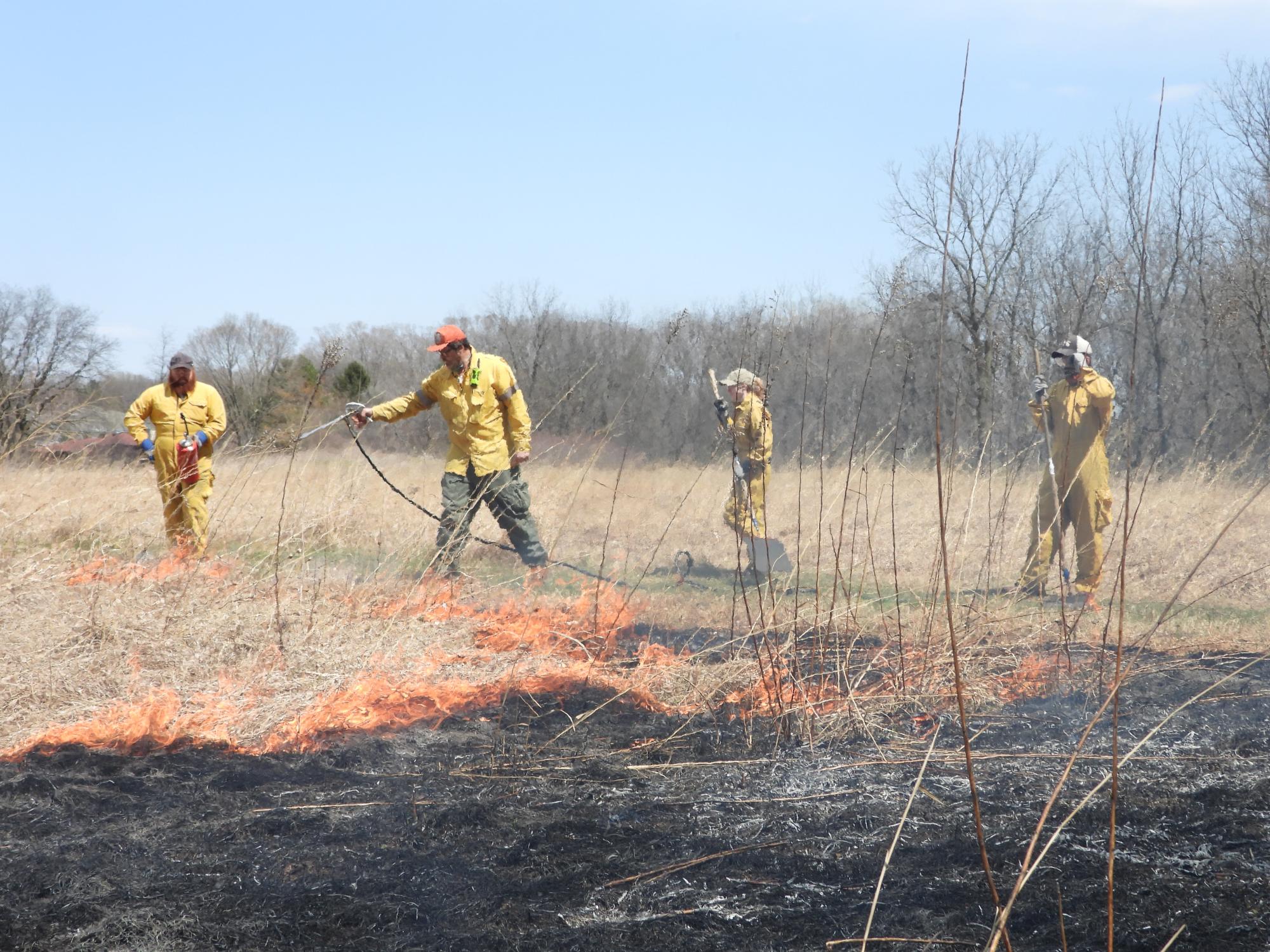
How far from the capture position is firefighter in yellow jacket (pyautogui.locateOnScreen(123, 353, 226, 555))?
7.61m

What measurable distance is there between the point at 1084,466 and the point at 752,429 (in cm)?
230

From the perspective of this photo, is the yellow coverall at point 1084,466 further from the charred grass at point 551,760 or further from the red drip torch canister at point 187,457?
the red drip torch canister at point 187,457

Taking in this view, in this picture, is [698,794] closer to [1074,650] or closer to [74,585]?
[1074,650]

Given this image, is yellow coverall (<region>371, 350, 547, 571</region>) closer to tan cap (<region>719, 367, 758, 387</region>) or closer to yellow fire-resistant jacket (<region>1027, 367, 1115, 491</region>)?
tan cap (<region>719, 367, 758, 387</region>)

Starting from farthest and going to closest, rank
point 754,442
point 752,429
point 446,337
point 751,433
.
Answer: point 751,433 < point 754,442 < point 752,429 < point 446,337

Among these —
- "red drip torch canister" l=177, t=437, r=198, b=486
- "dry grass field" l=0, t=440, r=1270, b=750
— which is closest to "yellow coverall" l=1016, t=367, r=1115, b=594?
"dry grass field" l=0, t=440, r=1270, b=750

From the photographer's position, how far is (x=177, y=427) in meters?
7.75

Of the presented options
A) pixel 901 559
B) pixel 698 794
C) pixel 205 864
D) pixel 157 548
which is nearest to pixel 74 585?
pixel 157 548

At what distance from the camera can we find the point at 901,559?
9.52m

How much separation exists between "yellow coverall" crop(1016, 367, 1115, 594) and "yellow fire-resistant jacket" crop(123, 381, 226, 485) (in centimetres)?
580

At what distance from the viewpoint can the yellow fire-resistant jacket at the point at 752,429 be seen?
8055mm

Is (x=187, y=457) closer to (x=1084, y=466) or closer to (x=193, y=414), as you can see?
(x=193, y=414)

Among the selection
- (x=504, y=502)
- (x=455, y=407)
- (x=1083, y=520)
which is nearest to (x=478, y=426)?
(x=455, y=407)

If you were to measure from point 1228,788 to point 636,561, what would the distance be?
638 centimetres
